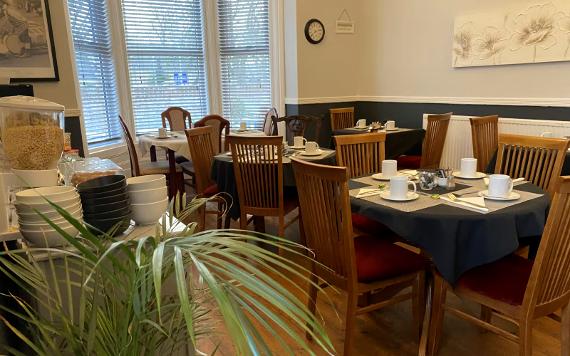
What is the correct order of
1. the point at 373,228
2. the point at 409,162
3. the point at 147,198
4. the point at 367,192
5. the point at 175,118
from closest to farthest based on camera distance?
the point at 147,198
the point at 367,192
the point at 373,228
the point at 409,162
the point at 175,118

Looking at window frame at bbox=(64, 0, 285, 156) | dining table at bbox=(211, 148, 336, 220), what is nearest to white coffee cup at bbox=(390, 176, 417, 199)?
dining table at bbox=(211, 148, 336, 220)

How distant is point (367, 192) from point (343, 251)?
1.26ft

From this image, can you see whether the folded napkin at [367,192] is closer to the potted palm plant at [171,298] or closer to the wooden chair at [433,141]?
the potted palm plant at [171,298]

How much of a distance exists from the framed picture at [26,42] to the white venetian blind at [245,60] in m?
2.44

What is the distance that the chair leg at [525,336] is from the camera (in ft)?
4.93

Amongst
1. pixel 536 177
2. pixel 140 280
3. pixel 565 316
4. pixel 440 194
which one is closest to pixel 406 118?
pixel 536 177

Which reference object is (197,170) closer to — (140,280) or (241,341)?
(140,280)

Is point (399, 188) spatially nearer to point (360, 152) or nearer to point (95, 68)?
point (360, 152)

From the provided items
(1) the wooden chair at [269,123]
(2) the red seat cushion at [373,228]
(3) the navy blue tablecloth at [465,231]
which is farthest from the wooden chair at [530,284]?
(1) the wooden chair at [269,123]

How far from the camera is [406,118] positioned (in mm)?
5035

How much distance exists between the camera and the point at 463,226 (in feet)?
5.31

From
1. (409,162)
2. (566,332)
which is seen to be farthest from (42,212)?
(409,162)

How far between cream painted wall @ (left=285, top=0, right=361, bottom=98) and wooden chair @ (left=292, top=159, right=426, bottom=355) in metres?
3.62

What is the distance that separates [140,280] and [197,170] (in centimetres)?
270
